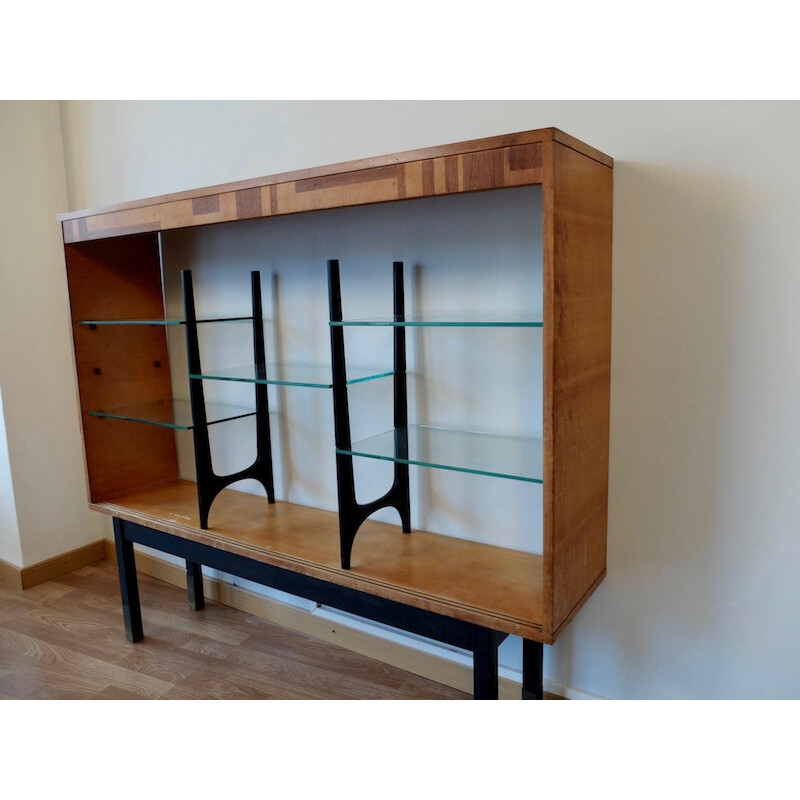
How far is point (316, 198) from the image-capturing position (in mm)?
1329

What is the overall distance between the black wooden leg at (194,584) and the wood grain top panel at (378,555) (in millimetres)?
269

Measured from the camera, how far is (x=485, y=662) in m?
1.29

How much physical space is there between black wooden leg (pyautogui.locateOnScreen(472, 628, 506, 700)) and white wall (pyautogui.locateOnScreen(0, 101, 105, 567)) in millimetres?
1776

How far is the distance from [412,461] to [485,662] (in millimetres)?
406

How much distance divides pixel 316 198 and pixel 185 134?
0.89 meters

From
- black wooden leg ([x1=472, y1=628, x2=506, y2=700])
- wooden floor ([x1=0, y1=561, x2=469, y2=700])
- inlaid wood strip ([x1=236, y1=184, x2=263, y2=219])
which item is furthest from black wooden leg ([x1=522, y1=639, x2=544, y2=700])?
inlaid wood strip ([x1=236, y1=184, x2=263, y2=219])

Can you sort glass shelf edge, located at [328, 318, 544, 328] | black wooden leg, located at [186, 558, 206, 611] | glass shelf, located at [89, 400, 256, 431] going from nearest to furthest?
glass shelf edge, located at [328, 318, 544, 328]
glass shelf, located at [89, 400, 256, 431]
black wooden leg, located at [186, 558, 206, 611]

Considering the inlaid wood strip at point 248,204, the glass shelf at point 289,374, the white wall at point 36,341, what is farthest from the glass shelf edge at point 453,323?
the white wall at point 36,341

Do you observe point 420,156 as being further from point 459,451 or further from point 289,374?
point 289,374

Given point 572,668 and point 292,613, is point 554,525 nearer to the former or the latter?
point 572,668

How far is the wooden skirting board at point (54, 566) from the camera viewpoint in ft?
7.68

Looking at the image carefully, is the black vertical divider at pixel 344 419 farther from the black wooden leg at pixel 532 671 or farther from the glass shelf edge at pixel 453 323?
the black wooden leg at pixel 532 671

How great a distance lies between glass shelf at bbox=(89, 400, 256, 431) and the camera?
1908mm

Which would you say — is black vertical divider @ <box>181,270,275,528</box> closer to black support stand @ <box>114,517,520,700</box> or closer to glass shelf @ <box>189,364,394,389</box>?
glass shelf @ <box>189,364,394,389</box>
